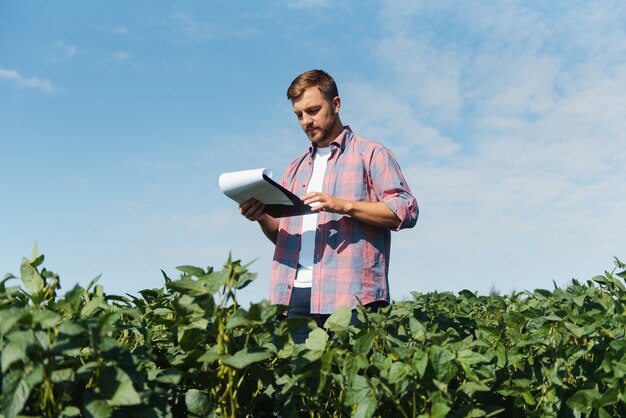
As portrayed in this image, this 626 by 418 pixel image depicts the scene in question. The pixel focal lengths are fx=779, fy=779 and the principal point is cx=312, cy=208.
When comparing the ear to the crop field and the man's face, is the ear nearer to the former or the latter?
the man's face

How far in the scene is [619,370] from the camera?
3.02 meters

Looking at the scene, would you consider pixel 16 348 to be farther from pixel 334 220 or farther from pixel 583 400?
pixel 583 400

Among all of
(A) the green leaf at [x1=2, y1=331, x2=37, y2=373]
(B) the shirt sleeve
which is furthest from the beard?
(A) the green leaf at [x1=2, y1=331, x2=37, y2=373]

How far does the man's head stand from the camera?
3895mm

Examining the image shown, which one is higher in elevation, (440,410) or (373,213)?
(373,213)

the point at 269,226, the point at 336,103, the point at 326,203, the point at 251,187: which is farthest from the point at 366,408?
the point at 336,103

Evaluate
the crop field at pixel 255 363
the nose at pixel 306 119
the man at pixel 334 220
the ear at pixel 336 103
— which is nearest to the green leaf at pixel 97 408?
the crop field at pixel 255 363

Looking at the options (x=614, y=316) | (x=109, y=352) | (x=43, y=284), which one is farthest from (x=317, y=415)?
(x=614, y=316)

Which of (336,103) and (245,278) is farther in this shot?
(336,103)

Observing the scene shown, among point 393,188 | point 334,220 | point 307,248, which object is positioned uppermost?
point 393,188

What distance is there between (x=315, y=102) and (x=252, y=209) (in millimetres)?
628

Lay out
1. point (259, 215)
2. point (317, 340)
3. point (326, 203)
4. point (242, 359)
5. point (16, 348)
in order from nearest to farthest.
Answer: point (16, 348), point (242, 359), point (317, 340), point (326, 203), point (259, 215)

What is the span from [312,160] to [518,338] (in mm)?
1506

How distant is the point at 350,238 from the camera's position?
3736 millimetres
